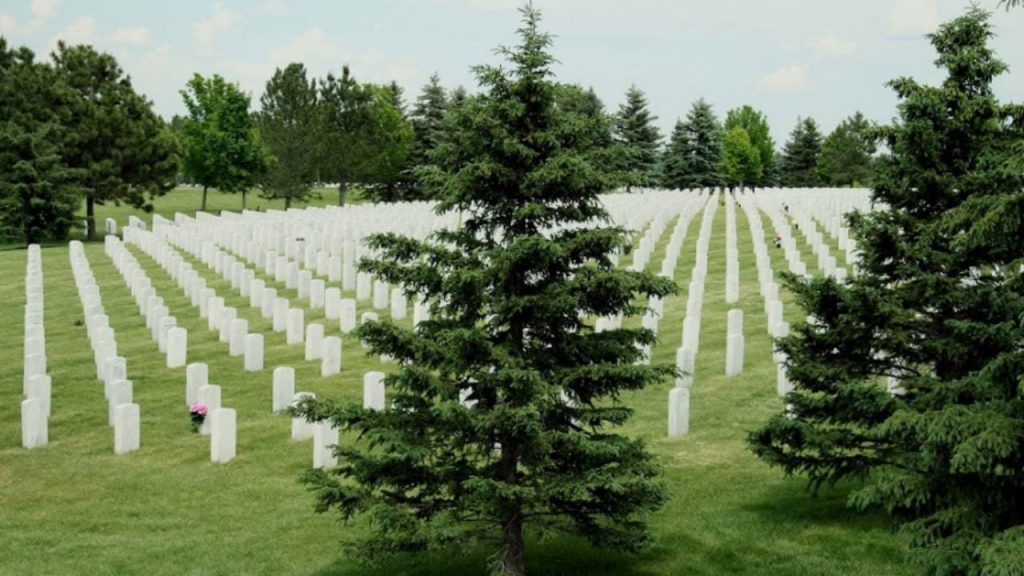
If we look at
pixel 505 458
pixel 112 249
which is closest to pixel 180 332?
pixel 505 458

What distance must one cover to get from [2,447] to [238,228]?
2440 cm

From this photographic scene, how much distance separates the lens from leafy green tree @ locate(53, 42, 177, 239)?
4997 centimetres

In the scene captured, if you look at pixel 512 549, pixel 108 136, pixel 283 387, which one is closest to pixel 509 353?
pixel 512 549

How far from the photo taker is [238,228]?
124 feet

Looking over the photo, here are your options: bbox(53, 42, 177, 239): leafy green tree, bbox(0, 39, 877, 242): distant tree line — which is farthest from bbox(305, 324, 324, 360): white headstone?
bbox(53, 42, 177, 239): leafy green tree

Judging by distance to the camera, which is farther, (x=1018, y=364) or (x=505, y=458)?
(x=505, y=458)

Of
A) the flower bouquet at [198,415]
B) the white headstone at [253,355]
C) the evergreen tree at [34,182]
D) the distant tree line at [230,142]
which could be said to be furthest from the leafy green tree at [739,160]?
the flower bouquet at [198,415]

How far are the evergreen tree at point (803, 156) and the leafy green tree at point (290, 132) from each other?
44.1m

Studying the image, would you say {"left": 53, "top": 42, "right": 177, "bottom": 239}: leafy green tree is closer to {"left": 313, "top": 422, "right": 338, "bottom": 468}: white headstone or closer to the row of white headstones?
the row of white headstones

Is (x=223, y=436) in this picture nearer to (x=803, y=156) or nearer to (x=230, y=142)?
(x=230, y=142)

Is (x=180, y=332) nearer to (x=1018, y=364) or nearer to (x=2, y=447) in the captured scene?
(x=2, y=447)

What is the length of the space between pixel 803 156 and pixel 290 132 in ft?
154

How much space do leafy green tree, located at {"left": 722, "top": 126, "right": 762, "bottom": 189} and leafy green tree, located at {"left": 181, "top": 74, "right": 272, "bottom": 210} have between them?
3767cm

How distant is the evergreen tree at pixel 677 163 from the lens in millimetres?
75625
